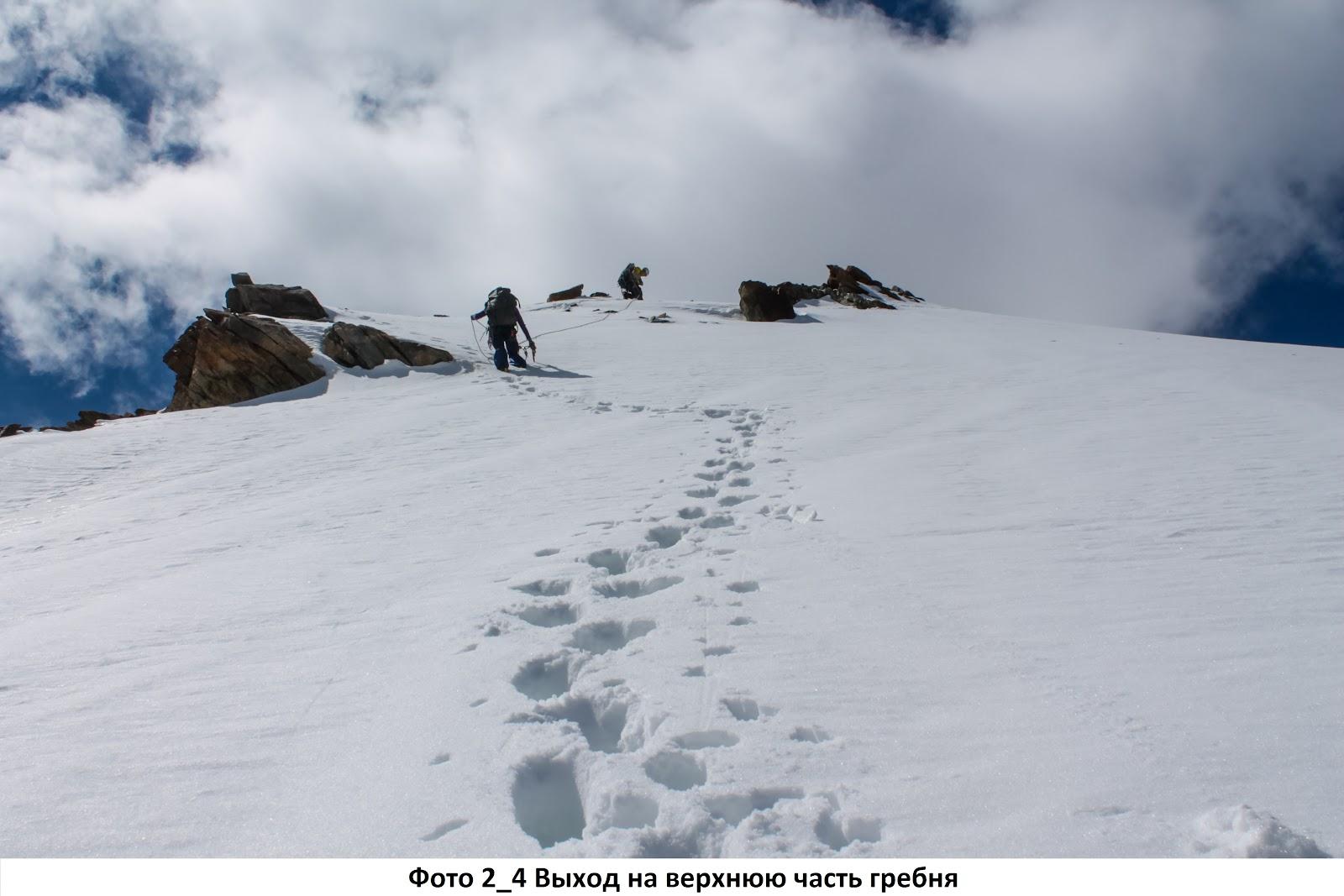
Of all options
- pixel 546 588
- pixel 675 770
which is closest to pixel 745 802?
pixel 675 770

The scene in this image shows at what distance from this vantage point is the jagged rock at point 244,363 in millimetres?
12734

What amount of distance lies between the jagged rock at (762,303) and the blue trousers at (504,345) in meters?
9.69

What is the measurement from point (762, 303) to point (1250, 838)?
68.1 feet

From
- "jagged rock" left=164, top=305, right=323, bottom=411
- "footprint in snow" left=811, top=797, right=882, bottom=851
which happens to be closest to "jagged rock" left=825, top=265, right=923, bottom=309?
"jagged rock" left=164, top=305, right=323, bottom=411

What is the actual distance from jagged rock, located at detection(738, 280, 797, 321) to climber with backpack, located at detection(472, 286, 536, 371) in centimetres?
965

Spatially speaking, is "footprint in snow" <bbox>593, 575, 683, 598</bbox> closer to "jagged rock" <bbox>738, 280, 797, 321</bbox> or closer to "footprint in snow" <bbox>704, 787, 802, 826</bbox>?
"footprint in snow" <bbox>704, 787, 802, 826</bbox>

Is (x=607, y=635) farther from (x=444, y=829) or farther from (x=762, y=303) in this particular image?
→ (x=762, y=303)

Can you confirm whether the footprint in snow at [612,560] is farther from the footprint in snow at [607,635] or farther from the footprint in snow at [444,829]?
the footprint in snow at [444,829]

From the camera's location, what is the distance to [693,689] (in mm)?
2793

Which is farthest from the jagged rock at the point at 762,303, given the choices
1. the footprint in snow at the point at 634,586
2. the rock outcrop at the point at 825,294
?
the footprint in snow at the point at 634,586

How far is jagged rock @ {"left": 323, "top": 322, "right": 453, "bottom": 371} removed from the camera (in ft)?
44.1

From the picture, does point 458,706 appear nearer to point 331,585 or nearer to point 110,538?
point 331,585
